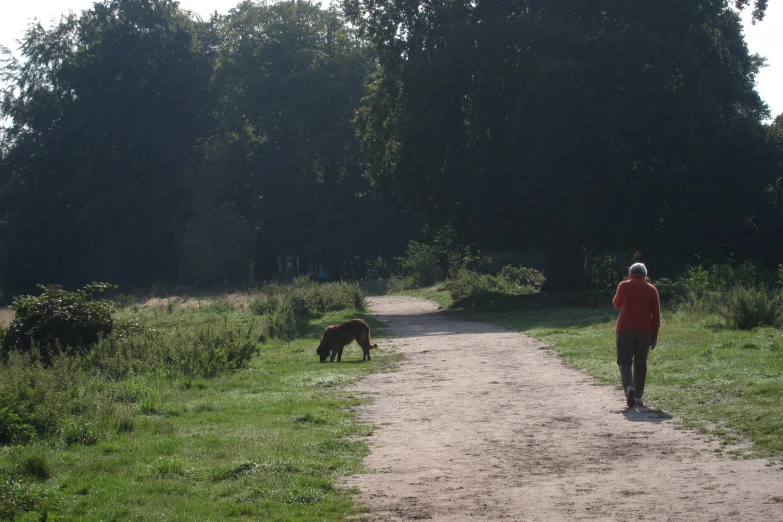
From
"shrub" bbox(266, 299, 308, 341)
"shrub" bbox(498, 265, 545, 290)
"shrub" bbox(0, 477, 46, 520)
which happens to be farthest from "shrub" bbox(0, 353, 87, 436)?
"shrub" bbox(498, 265, 545, 290)

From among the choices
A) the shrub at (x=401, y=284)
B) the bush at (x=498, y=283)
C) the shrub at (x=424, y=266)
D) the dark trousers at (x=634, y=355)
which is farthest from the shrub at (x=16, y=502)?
the shrub at (x=401, y=284)

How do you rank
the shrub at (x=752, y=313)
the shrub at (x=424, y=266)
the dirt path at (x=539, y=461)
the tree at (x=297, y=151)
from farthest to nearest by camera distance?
the tree at (x=297, y=151) → the shrub at (x=424, y=266) → the shrub at (x=752, y=313) → the dirt path at (x=539, y=461)

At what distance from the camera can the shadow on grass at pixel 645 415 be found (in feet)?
34.6

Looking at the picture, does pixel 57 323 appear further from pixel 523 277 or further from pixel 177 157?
pixel 177 157

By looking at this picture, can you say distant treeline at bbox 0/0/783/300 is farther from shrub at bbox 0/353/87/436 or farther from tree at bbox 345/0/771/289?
shrub at bbox 0/353/87/436

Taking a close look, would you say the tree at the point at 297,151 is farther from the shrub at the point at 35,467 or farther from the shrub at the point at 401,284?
the shrub at the point at 35,467

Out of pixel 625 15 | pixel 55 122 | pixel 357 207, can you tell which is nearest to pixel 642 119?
pixel 625 15

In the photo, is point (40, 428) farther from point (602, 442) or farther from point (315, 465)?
point (602, 442)

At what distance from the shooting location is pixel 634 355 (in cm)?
1147

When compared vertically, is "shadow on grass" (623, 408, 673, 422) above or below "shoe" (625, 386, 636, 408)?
below

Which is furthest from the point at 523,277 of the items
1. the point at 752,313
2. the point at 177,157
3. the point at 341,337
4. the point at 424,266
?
the point at 177,157

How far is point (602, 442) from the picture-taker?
9406 mm

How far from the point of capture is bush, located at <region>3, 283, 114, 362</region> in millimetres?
20484

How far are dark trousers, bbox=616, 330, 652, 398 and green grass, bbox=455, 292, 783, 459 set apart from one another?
45 centimetres
